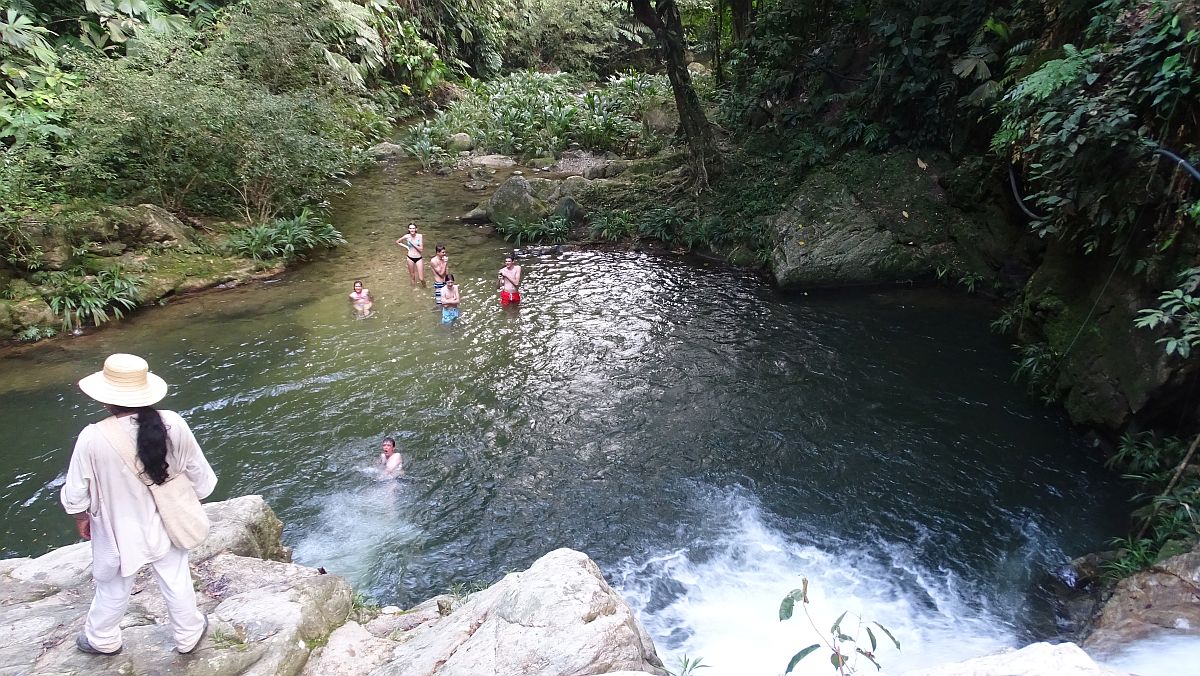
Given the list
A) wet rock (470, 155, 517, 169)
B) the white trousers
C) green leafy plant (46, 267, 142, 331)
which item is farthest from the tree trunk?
the white trousers

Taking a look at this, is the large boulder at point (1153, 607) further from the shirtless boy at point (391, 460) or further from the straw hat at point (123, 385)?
the shirtless boy at point (391, 460)

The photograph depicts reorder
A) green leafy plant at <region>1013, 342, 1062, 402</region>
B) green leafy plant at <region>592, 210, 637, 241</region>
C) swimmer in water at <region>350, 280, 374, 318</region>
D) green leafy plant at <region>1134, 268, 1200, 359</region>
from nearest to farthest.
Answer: green leafy plant at <region>1134, 268, 1200, 359</region>
green leafy plant at <region>1013, 342, 1062, 402</region>
swimmer in water at <region>350, 280, 374, 318</region>
green leafy plant at <region>592, 210, 637, 241</region>

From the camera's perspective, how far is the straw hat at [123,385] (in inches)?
141

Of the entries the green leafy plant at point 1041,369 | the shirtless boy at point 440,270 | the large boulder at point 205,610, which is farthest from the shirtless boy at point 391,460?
the green leafy plant at point 1041,369

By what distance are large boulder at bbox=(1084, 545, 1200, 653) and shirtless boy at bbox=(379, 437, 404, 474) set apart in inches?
258

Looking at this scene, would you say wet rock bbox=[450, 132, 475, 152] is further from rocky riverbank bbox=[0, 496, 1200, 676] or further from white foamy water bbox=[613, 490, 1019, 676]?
rocky riverbank bbox=[0, 496, 1200, 676]

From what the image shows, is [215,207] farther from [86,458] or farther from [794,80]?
[794,80]

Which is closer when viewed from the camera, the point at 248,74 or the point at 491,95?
the point at 248,74

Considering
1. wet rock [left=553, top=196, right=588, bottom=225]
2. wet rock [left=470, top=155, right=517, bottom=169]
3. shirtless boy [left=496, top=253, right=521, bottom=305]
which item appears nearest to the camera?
shirtless boy [left=496, top=253, right=521, bottom=305]

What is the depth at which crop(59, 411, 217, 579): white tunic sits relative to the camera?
357 centimetres

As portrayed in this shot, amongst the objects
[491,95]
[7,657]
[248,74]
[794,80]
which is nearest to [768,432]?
[7,657]

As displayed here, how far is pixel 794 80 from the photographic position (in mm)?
16438

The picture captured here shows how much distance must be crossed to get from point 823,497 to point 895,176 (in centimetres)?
871

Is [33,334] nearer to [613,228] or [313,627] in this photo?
[313,627]
